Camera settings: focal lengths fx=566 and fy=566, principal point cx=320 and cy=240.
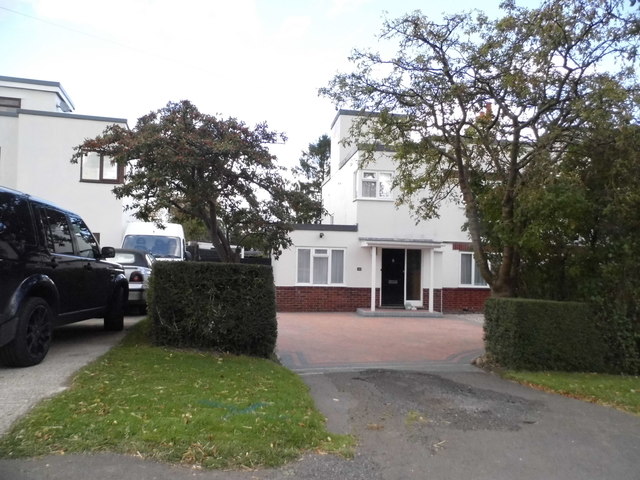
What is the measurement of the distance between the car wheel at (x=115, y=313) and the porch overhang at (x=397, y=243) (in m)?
11.2

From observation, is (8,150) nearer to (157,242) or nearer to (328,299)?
(157,242)

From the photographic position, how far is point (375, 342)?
1288cm

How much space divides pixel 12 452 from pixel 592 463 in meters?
4.89

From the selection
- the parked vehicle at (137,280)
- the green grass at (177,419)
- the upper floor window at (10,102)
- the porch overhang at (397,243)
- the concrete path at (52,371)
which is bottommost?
the green grass at (177,419)

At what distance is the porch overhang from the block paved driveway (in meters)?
2.67

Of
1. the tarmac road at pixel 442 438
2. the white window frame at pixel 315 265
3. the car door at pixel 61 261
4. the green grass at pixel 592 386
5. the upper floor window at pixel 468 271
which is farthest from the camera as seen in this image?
the upper floor window at pixel 468 271

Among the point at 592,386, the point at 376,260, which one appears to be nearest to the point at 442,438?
the point at 592,386

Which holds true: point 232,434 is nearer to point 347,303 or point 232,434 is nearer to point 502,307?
point 502,307

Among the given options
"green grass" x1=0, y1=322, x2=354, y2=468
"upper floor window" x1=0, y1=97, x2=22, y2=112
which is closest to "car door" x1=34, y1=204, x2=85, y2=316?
"green grass" x1=0, y1=322, x2=354, y2=468

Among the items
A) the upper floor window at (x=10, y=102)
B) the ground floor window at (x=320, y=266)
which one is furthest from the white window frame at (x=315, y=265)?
the upper floor window at (x=10, y=102)

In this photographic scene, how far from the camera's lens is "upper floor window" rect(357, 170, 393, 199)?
66.1 ft

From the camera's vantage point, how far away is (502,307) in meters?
9.66

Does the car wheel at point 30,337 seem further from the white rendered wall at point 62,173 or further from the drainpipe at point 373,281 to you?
the white rendered wall at point 62,173

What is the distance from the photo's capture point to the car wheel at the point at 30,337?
6.23 metres
